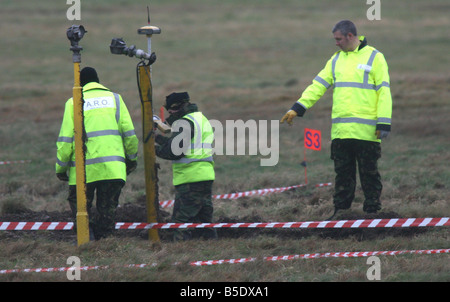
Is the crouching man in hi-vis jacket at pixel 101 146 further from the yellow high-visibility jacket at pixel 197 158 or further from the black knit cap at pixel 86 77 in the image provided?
the yellow high-visibility jacket at pixel 197 158

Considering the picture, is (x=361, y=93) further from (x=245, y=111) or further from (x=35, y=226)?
(x=245, y=111)

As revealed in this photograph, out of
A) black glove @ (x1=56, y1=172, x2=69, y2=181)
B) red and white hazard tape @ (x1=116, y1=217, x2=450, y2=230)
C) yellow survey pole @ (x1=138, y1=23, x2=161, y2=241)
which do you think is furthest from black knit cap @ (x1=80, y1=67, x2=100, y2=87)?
red and white hazard tape @ (x1=116, y1=217, x2=450, y2=230)

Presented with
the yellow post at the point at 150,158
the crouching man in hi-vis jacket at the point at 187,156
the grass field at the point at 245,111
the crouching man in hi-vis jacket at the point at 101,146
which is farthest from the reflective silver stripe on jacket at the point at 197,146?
the grass field at the point at 245,111

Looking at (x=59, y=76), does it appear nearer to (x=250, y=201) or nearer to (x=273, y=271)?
(x=250, y=201)

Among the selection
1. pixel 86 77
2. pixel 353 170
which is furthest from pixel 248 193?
pixel 86 77

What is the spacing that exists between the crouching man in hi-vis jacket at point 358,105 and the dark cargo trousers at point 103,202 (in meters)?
2.12

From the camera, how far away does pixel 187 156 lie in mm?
8266

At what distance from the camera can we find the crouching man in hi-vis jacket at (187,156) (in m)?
8.18

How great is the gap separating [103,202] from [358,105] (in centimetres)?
317

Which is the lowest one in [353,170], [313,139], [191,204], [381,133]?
[191,204]

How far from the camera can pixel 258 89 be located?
23734 mm

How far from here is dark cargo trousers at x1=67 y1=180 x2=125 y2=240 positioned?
312 inches

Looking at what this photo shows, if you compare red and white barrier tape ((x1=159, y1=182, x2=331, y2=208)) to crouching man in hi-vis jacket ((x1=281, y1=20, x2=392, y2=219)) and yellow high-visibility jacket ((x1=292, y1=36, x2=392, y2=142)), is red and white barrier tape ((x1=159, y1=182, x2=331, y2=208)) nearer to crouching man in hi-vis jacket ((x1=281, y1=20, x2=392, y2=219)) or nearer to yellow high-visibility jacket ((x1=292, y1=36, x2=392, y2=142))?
crouching man in hi-vis jacket ((x1=281, y1=20, x2=392, y2=219))

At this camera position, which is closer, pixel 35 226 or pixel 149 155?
pixel 149 155
